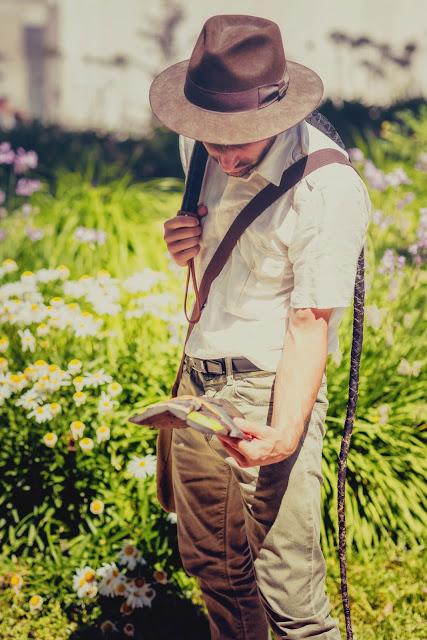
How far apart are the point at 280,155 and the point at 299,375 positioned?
549 mm

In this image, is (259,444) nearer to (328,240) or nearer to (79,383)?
(328,240)

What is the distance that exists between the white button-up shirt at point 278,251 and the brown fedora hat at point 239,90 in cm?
9

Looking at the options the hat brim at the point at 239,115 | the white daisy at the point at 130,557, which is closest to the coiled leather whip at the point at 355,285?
the hat brim at the point at 239,115

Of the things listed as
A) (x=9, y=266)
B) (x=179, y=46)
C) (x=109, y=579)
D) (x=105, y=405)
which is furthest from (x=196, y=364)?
(x=179, y=46)

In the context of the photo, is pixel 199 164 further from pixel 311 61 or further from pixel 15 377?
pixel 311 61

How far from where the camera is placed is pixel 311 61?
51.3ft

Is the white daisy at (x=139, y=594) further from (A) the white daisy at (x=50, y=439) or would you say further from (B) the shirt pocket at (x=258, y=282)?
(B) the shirt pocket at (x=258, y=282)

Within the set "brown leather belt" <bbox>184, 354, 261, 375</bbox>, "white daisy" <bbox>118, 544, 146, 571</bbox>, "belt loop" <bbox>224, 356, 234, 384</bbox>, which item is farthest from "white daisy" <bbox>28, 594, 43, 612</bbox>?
"belt loop" <bbox>224, 356, 234, 384</bbox>

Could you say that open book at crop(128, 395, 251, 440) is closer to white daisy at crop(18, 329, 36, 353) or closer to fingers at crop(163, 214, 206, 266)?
fingers at crop(163, 214, 206, 266)

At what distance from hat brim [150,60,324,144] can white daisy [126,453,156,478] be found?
166cm

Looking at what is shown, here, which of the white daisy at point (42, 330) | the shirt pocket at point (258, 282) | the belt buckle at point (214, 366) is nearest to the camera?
the shirt pocket at point (258, 282)

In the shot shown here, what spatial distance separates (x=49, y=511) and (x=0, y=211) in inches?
135

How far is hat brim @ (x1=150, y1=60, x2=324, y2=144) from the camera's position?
172cm

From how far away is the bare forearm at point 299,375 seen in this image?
1762 mm
